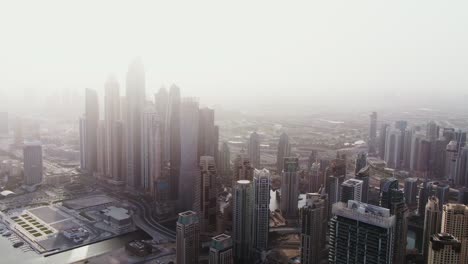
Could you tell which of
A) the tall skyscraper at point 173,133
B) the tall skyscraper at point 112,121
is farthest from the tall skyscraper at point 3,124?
the tall skyscraper at point 173,133

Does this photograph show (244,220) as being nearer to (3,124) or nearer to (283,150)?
(283,150)

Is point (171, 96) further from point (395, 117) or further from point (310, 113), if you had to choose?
point (310, 113)

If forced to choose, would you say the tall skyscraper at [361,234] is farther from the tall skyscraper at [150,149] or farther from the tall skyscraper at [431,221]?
the tall skyscraper at [150,149]

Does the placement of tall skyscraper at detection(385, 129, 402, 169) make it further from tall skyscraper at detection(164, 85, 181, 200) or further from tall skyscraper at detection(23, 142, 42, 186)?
tall skyscraper at detection(23, 142, 42, 186)

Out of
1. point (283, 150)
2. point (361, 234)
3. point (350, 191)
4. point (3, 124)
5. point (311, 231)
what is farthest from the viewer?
point (3, 124)

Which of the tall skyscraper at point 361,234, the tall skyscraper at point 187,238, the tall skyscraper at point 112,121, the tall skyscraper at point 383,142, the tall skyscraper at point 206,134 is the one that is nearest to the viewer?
the tall skyscraper at point 361,234

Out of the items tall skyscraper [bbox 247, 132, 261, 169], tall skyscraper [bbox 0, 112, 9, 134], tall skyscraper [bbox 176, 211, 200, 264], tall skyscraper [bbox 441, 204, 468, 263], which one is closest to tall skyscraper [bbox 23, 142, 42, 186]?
tall skyscraper [bbox 247, 132, 261, 169]

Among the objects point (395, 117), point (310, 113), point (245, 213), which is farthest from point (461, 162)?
point (310, 113)

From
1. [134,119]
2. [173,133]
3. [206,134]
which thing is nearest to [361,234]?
[206,134]
